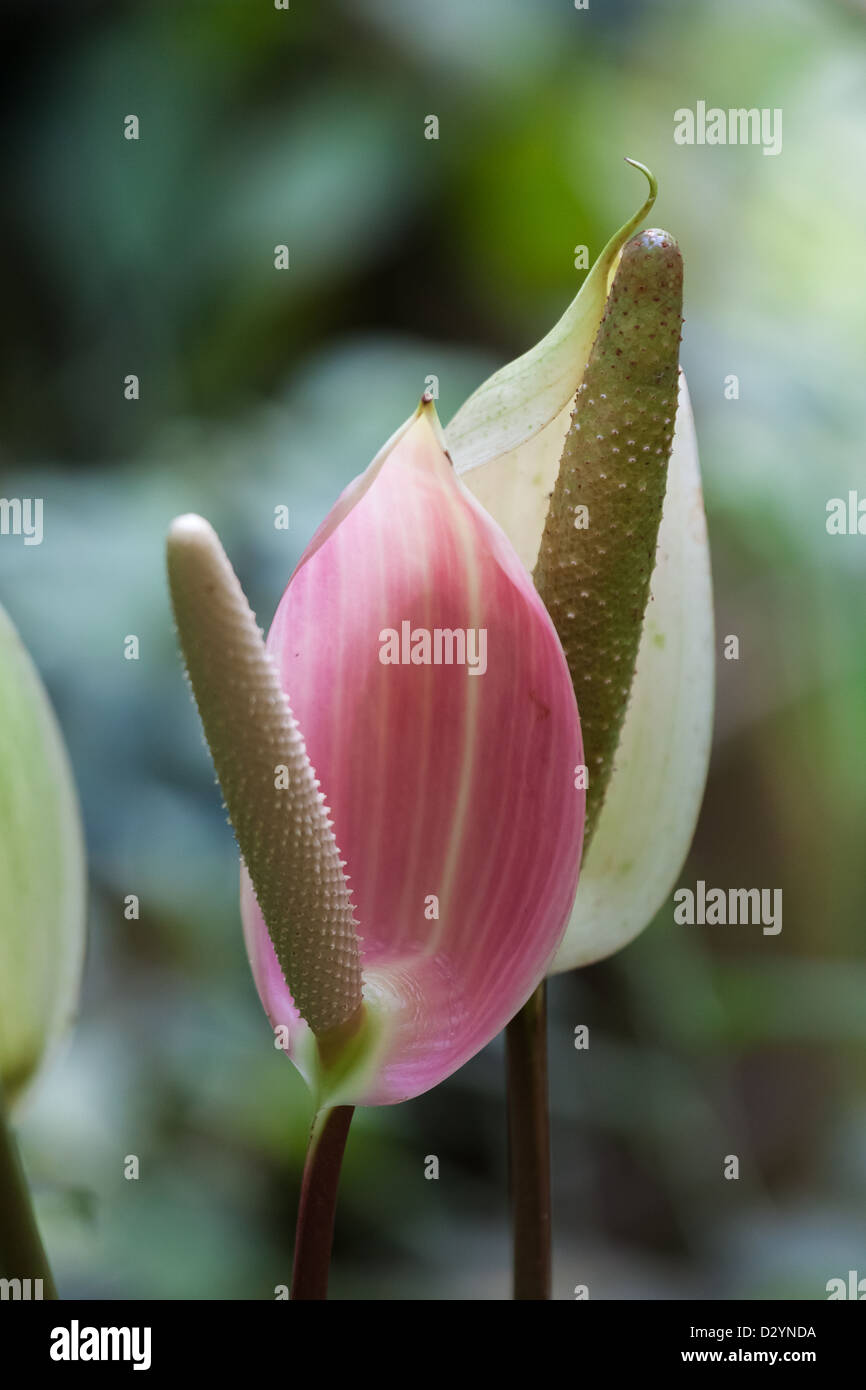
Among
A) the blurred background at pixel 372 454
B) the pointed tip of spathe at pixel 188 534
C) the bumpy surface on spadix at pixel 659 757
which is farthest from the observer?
the blurred background at pixel 372 454

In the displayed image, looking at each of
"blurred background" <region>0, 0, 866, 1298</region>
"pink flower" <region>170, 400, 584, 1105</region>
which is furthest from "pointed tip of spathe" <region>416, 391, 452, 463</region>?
"blurred background" <region>0, 0, 866, 1298</region>

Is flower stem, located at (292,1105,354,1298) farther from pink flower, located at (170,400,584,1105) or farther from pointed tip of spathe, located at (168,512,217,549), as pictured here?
pointed tip of spathe, located at (168,512,217,549)

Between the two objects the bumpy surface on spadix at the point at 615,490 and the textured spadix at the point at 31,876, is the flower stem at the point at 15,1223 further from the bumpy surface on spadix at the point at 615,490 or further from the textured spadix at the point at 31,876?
the bumpy surface on spadix at the point at 615,490

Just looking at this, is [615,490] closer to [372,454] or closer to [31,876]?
[31,876]

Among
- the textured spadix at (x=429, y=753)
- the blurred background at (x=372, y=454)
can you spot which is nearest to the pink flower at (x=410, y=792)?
the textured spadix at (x=429, y=753)

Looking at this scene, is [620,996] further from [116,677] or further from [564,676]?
[564,676]
